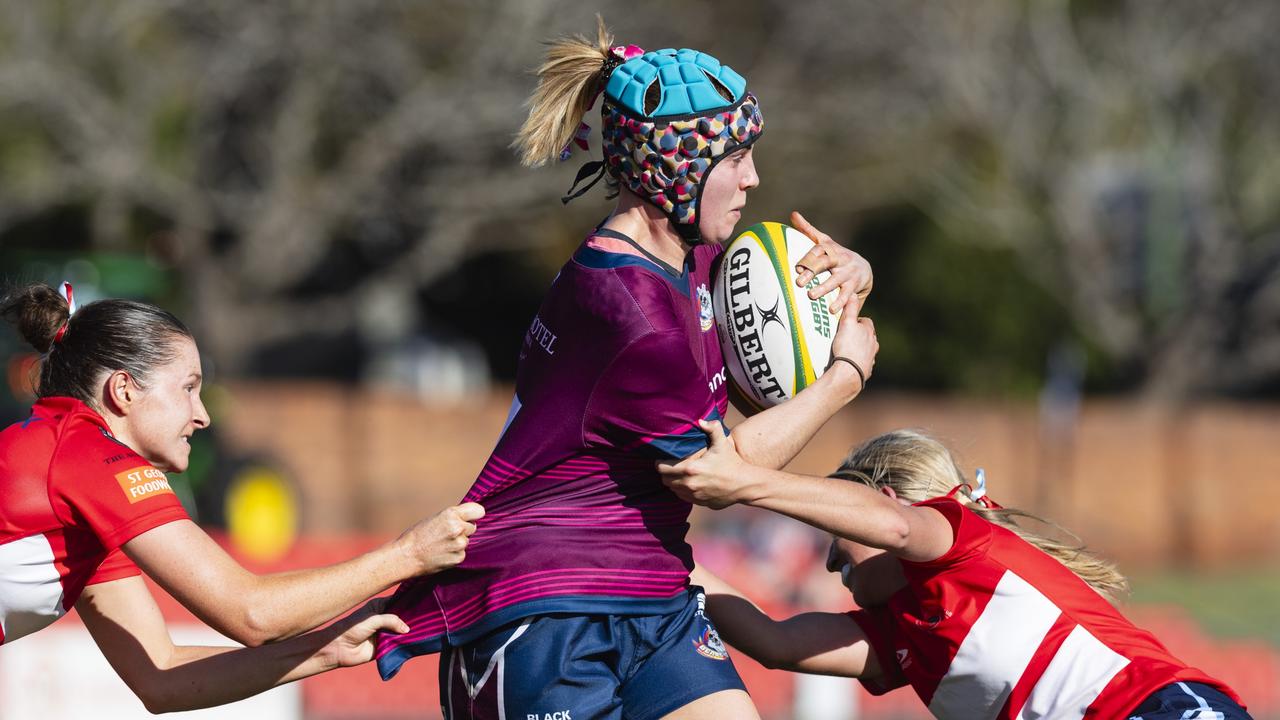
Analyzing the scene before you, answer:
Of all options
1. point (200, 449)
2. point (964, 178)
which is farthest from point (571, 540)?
point (964, 178)

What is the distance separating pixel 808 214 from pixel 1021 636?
1787 cm

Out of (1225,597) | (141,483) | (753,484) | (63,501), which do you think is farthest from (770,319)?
(1225,597)

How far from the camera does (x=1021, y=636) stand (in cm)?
362

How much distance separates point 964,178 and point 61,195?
456 inches

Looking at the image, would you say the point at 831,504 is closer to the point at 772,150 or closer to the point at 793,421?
the point at 793,421

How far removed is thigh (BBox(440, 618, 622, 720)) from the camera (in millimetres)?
3502

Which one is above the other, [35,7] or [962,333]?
[35,7]

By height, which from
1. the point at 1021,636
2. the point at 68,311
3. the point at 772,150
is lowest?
the point at 772,150

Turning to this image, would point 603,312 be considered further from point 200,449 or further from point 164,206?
point 164,206

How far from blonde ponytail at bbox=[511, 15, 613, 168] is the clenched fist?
0.91 meters

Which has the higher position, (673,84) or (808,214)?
(673,84)

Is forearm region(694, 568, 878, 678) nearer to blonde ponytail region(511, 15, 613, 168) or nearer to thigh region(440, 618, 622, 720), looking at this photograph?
thigh region(440, 618, 622, 720)

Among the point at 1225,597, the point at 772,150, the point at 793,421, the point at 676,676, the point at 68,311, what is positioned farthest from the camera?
the point at 772,150

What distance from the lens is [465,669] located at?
3646 mm
